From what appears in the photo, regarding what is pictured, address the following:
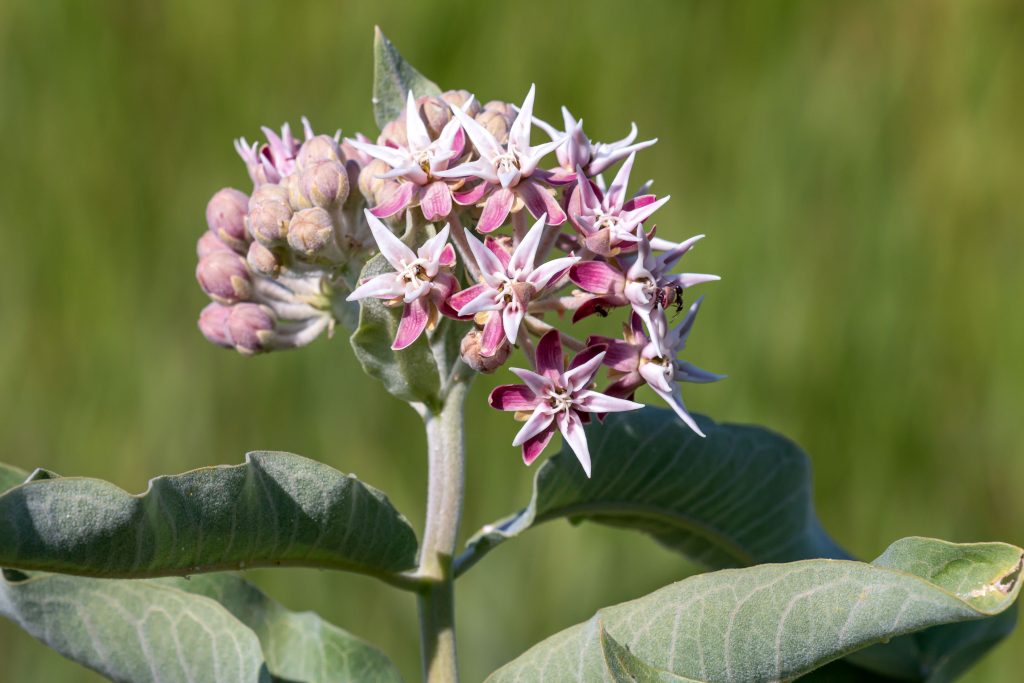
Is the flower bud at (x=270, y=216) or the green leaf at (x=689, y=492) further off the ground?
the flower bud at (x=270, y=216)

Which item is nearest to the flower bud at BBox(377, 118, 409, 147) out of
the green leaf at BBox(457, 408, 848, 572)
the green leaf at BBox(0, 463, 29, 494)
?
the green leaf at BBox(457, 408, 848, 572)

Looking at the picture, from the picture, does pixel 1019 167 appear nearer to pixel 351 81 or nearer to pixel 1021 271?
pixel 1021 271

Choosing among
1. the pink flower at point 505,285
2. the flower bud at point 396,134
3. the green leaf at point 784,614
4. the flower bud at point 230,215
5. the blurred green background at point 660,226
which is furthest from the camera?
the blurred green background at point 660,226

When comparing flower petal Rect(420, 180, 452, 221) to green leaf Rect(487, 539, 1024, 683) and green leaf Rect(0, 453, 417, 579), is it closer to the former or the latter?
green leaf Rect(0, 453, 417, 579)

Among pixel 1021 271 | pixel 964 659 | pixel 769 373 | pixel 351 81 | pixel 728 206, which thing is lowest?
pixel 964 659

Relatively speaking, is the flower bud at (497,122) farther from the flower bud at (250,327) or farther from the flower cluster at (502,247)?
the flower bud at (250,327)

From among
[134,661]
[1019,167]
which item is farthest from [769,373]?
[134,661]

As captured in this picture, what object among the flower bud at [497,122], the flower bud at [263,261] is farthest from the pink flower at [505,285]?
the flower bud at [263,261]
